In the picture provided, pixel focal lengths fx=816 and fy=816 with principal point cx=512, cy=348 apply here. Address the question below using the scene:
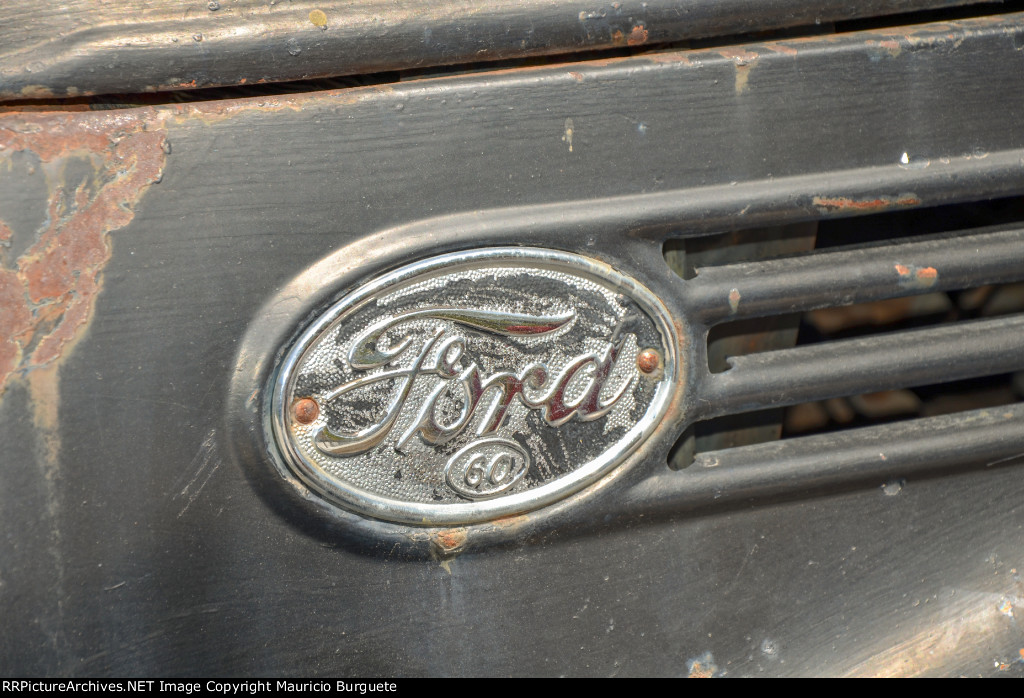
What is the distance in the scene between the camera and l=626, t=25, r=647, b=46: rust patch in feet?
2.30

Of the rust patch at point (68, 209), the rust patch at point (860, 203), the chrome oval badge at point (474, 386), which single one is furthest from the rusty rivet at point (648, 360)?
the rust patch at point (68, 209)

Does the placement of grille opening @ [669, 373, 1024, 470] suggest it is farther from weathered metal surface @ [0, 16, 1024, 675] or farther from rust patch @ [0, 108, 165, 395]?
rust patch @ [0, 108, 165, 395]

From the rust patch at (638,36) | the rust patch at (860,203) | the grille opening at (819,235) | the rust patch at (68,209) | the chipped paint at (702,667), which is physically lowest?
the chipped paint at (702,667)

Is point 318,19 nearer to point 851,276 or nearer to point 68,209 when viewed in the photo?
point 68,209

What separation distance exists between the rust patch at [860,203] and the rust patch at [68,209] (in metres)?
0.58

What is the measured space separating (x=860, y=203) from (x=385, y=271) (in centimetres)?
45

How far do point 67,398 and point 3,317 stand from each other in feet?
0.27

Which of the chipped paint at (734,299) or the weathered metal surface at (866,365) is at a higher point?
the chipped paint at (734,299)

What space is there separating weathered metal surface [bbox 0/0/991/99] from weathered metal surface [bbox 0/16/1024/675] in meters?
0.02

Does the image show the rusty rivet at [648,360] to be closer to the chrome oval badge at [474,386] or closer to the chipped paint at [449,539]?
the chrome oval badge at [474,386]

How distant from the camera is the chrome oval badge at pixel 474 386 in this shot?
720 mm

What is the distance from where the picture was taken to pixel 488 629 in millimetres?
876

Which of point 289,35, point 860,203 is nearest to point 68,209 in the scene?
point 289,35
